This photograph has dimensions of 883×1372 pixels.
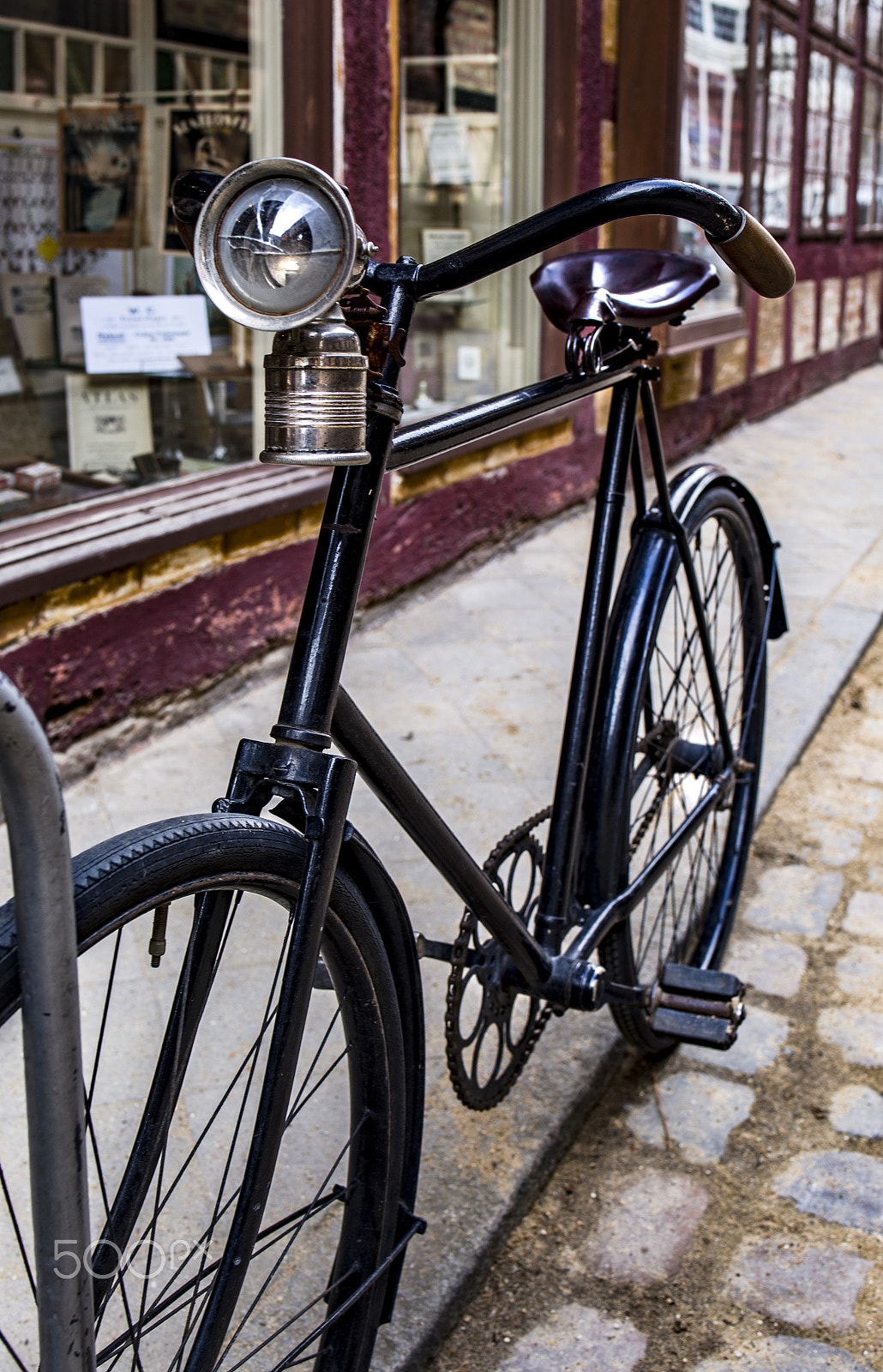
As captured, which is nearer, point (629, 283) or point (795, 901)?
point (629, 283)

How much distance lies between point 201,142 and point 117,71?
1.03ft

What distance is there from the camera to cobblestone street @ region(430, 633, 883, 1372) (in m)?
2.00

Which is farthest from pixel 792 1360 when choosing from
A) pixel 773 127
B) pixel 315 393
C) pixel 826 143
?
pixel 826 143

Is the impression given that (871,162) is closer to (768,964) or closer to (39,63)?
(39,63)

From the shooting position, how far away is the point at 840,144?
36.5 feet

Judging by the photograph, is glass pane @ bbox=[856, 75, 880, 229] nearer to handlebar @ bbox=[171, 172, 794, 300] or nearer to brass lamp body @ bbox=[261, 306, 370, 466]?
handlebar @ bbox=[171, 172, 794, 300]

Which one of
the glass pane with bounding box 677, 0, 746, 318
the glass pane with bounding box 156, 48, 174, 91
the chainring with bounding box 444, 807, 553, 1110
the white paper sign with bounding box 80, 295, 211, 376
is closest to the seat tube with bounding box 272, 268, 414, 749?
the chainring with bounding box 444, 807, 553, 1110

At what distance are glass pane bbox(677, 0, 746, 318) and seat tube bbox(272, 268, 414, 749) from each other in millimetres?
5784

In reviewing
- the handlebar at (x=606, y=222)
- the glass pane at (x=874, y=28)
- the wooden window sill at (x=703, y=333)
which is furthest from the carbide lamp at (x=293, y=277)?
the glass pane at (x=874, y=28)

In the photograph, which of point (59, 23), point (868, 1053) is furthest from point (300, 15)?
point (868, 1053)

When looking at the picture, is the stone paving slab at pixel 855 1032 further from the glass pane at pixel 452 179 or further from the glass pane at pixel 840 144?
the glass pane at pixel 840 144

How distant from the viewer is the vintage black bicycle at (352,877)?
1.22 metres

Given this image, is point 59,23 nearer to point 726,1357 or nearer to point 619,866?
point 619,866

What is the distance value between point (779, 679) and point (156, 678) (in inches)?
79.1
